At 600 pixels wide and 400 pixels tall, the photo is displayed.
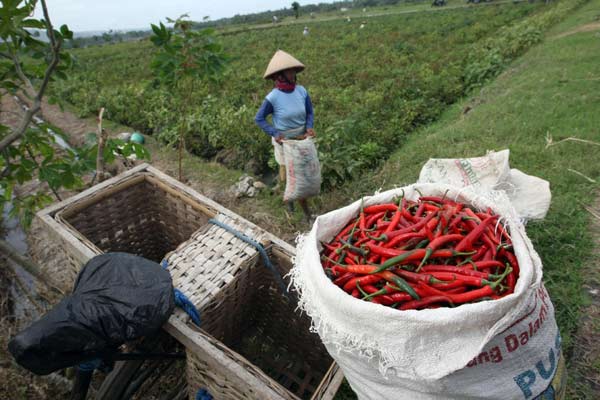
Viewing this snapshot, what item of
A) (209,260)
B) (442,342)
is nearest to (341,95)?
(209,260)

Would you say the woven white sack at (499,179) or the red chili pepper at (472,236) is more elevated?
the red chili pepper at (472,236)

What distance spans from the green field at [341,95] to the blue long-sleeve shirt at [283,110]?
0.88 m

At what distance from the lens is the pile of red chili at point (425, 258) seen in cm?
137

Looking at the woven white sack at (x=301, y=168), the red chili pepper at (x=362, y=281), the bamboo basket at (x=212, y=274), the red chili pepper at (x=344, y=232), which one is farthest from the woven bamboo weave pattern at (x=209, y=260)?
the woven white sack at (x=301, y=168)

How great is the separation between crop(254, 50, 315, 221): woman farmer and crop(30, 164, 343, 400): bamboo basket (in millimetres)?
1392

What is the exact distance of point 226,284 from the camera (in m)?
2.17

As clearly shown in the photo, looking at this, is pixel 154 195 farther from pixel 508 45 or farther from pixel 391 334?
pixel 508 45

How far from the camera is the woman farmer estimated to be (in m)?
3.69

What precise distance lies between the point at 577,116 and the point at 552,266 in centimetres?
311

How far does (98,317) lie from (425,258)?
138 cm

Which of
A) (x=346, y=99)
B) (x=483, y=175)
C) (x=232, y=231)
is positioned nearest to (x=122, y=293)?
(x=232, y=231)

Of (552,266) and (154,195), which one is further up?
(154,195)

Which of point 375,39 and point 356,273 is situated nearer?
point 356,273

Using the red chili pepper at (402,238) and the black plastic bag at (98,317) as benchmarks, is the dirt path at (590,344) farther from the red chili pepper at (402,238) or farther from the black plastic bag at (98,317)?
the black plastic bag at (98,317)
